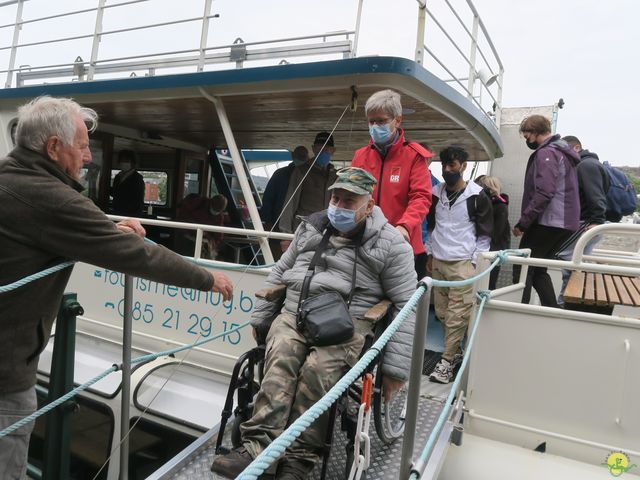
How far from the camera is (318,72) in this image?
3.51 metres

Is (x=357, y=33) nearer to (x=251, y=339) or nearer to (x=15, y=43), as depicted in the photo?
(x=251, y=339)

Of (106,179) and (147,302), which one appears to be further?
(106,179)

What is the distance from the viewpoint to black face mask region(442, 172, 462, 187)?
3717 millimetres

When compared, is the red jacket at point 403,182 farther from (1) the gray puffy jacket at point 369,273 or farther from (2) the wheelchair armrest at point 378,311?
(2) the wheelchair armrest at point 378,311

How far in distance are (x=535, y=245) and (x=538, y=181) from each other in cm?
57

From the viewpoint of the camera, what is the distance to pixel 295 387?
2135 mm

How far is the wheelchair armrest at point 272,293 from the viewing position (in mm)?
2471

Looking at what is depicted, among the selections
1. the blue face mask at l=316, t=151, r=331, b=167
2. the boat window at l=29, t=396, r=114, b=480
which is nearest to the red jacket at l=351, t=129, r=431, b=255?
the blue face mask at l=316, t=151, r=331, b=167

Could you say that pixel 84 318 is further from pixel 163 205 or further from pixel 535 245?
pixel 535 245

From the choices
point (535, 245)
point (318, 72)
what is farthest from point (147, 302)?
point (535, 245)

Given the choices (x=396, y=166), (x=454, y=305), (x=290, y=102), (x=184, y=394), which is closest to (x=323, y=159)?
(x=290, y=102)

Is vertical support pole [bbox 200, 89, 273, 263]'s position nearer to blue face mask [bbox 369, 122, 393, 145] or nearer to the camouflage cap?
blue face mask [bbox 369, 122, 393, 145]

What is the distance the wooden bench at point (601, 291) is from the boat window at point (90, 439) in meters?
3.57

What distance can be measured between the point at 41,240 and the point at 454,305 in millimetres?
2823
